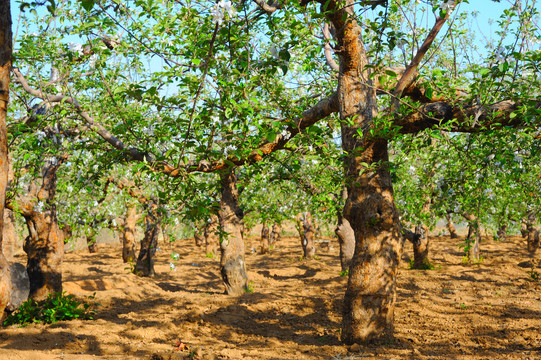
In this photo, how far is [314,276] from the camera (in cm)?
1675

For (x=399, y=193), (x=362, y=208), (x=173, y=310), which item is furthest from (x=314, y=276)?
(x=362, y=208)

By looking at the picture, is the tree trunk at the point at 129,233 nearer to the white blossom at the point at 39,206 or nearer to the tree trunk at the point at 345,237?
the white blossom at the point at 39,206

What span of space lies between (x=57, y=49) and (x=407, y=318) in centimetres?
885

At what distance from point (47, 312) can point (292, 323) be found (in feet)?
16.6

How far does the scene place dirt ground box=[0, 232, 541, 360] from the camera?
6504 millimetres

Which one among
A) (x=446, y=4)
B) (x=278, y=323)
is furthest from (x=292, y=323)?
(x=446, y=4)

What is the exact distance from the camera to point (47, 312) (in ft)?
30.0

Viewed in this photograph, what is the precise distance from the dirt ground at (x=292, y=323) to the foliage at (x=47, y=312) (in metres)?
0.31

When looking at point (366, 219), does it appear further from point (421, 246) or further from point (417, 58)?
point (421, 246)

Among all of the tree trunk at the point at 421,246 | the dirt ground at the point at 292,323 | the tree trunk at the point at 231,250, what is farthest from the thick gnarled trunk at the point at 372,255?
the tree trunk at the point at 421,246

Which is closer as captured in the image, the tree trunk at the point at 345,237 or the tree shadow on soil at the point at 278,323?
the tree shadow on soil at the point at 278,323

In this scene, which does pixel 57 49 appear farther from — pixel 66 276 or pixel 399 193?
pixel 66 276

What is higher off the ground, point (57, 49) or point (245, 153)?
point (57, 49)

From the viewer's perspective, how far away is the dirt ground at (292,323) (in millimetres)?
6504
